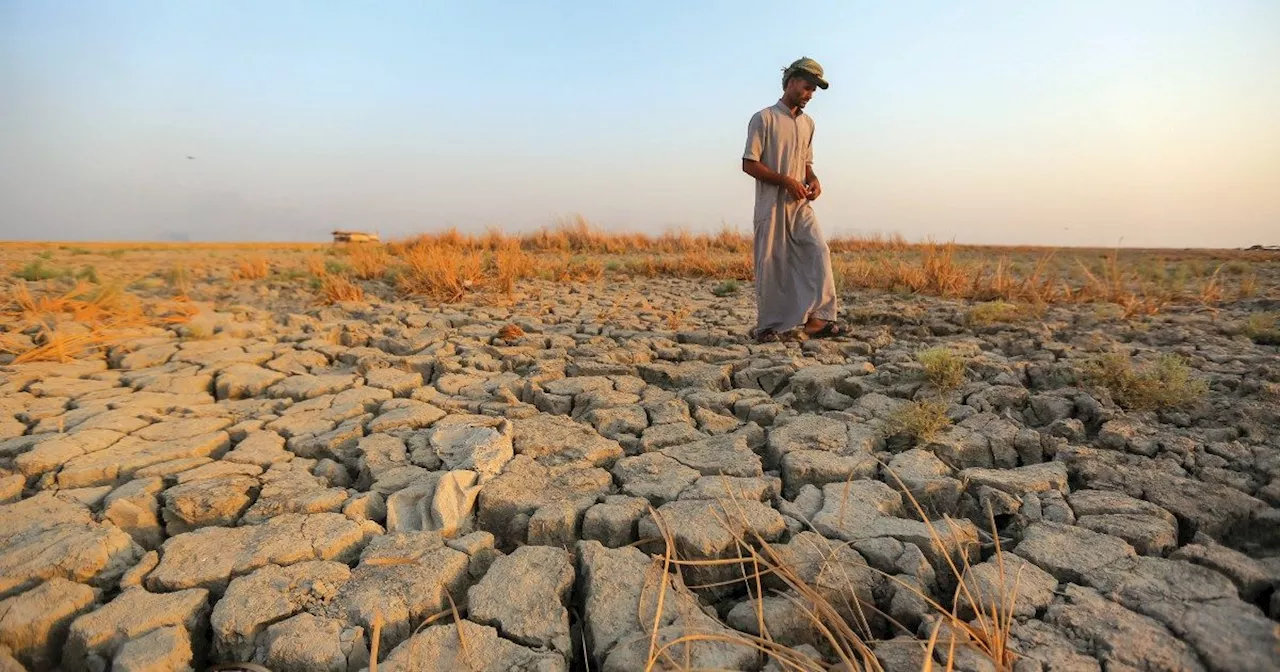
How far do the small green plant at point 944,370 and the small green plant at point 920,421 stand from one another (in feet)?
1.29

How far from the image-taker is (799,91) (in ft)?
12.7

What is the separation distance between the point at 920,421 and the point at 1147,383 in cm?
97

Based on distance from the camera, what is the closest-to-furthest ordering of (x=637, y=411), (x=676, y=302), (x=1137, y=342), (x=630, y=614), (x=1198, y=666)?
(x=1198, y=666) → (x=630, y=614) → (x=637, y=411) → (x=1137, y=342) → (x=676, y=302)

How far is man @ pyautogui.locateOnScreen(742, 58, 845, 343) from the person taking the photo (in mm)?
3938

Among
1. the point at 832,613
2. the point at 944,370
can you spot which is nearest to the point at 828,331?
the point at 944,370

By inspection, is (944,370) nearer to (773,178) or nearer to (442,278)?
(773,178)

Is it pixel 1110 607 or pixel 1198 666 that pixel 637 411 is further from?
pixel 1198 666

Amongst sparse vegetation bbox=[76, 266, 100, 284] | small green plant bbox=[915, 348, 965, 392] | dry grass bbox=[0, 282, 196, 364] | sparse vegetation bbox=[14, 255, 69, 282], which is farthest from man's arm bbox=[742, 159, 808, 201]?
sparse vegetation bbox=[14, 255, 69, 282]

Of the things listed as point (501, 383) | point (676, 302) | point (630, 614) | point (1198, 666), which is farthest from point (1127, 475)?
point (676, 302)

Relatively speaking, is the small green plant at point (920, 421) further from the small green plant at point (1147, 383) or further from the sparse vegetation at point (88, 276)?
the sparse vegetation at point (88, 276)

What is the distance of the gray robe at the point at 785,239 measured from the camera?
3.96 metres

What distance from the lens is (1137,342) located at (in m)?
3.68

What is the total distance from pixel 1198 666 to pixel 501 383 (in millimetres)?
2590

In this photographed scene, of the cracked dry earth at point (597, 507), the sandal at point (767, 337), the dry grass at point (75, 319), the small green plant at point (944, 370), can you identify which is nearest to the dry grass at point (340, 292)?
the dry grass at point (75, 319)
